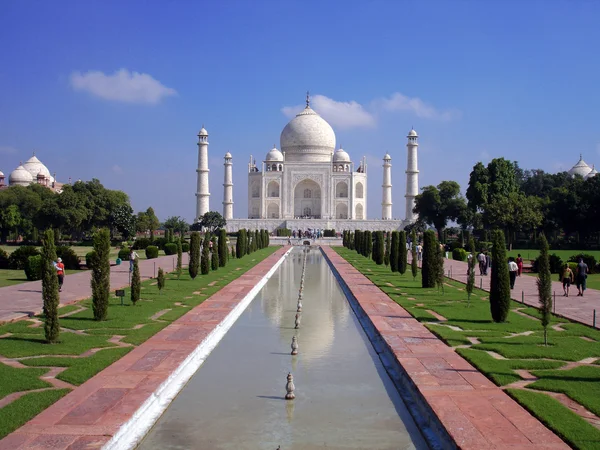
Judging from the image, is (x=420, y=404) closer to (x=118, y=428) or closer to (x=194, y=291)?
(x=118, y=428)

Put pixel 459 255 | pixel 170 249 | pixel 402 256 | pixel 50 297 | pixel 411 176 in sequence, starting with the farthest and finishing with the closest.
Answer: pixel 411 176 < pixel 170 249 < pixel 459 255 < pixel 402 256 < pixel 50 297

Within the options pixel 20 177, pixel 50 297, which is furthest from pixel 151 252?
pixel 20 177

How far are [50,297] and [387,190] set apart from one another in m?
45.5

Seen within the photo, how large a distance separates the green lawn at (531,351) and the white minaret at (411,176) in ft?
122

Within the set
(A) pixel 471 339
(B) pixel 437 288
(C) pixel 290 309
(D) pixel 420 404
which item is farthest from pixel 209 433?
(B) pixel 437 288

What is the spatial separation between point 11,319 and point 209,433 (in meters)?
4.96

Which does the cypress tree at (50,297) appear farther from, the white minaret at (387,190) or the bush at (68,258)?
the white minaret at (387,190)

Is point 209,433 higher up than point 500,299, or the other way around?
point 500,299

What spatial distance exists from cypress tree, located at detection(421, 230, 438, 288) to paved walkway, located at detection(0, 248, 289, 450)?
604cm

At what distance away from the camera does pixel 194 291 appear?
12.6 metres

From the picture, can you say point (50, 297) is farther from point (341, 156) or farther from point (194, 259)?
point (341, 156)

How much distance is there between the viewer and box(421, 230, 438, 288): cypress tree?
13.2 metres

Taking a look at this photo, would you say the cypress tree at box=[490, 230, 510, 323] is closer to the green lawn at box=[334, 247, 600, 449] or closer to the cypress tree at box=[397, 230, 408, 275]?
the green lawn at box=[334, 247, 600, 449]

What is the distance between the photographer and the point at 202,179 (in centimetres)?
4888
